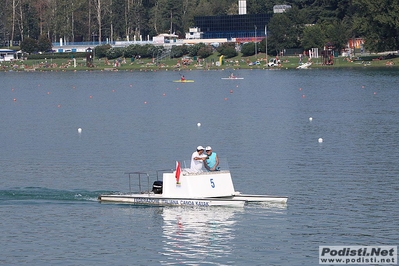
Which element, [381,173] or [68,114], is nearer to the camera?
[381,173]

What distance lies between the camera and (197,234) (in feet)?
109

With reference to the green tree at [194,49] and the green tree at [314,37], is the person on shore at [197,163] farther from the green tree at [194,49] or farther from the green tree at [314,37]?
the green tree at [194,49]

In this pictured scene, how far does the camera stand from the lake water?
3203 cm

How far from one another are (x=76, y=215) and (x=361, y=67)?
129m

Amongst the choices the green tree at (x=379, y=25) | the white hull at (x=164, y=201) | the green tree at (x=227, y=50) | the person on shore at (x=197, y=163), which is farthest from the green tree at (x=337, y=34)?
the person on shore at (x=197, y=163)

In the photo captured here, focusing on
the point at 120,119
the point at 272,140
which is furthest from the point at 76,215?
the point at 120,119

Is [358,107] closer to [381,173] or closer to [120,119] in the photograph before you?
[120,119]

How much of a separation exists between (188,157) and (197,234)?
19222mm

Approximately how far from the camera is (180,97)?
10631 cm

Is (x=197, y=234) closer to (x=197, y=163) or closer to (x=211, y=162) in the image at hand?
(x=197, y=163)

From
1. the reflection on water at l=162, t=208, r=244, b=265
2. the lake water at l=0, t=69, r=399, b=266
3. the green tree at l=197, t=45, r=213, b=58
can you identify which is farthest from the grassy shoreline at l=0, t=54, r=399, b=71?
the reflection on water at l=162, t=208, r=244, b=265

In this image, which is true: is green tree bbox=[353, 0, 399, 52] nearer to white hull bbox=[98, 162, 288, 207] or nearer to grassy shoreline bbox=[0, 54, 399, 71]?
grassy shoreline bbox=[0, 54, 399, 71]

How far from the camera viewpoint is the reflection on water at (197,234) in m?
30.8

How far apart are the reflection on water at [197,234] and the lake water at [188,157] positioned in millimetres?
53
